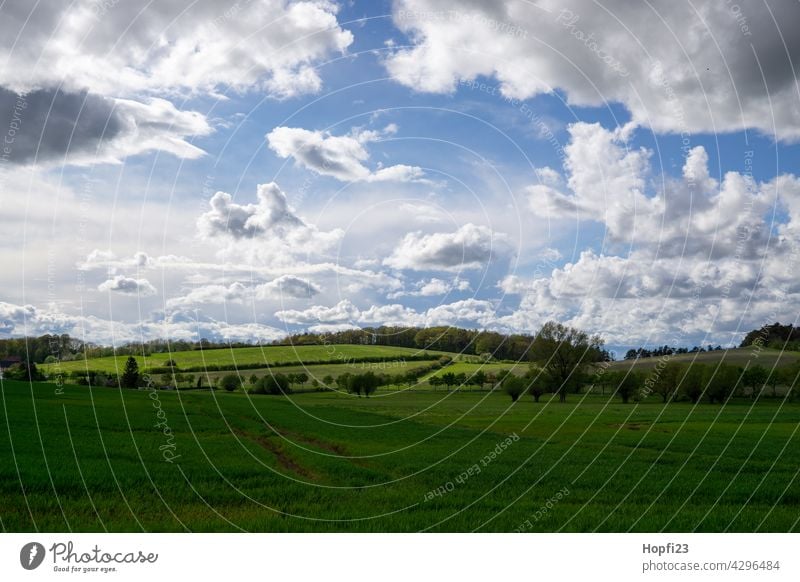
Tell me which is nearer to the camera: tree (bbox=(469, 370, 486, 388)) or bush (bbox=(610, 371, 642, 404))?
tree (bbox=(469, 370, 486, 388))

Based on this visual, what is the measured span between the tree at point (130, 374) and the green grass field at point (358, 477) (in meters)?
1.39

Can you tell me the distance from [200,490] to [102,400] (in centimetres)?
2876

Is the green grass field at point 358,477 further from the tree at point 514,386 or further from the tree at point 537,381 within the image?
the tree at point 514,386

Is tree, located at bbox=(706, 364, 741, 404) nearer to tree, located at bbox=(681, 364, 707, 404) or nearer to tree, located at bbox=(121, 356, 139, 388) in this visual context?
tree, located at bbox=(681, 364, 707, 404)

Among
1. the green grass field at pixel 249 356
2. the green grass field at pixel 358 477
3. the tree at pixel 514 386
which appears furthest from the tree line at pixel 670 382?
the green grass field at pixel 358 477

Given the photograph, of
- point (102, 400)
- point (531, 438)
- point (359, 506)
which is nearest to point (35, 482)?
point (359, 506)

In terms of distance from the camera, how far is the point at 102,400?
135 ft

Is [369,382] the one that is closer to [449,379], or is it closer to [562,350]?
[449,379]

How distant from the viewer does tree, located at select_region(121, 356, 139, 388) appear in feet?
119

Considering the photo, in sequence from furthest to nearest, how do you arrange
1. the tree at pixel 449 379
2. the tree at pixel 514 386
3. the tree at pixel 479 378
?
the tree at pixel 479 378, the tree at pixel 514 386, the tree at pixel 449 379

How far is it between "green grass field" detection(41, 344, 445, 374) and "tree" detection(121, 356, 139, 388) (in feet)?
2.19

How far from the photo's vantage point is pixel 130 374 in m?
36.2

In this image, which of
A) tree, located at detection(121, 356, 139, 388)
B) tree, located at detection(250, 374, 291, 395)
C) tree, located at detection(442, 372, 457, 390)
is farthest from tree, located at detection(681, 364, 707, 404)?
tree, located at detection(121, 356, 139, 388)

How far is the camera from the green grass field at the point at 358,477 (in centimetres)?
1442
